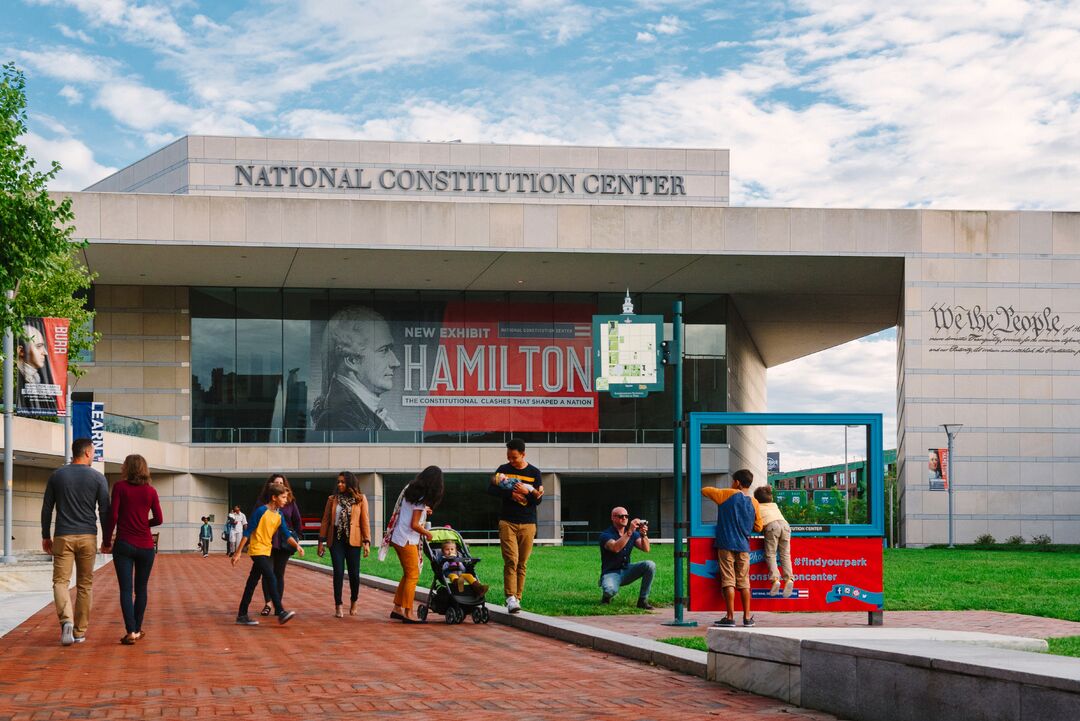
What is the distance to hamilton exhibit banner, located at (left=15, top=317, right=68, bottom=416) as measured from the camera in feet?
97.7

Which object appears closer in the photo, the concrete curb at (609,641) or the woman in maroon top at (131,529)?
the concrete curb at (609,641)

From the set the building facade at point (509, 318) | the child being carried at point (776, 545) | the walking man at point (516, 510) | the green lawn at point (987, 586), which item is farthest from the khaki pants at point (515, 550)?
the building facade at point (509, 318)

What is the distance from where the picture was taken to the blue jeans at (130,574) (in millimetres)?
12266

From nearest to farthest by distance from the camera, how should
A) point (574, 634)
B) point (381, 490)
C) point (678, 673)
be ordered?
point (678, 673) → point (574, 634) → point (381, 490)

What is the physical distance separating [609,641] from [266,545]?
15.2 ft

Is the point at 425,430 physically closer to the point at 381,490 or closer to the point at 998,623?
the point at 381,490

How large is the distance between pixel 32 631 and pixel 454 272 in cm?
3523

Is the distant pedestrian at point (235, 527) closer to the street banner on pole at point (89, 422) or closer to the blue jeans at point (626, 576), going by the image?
the street banner on pole at point (89, 422)

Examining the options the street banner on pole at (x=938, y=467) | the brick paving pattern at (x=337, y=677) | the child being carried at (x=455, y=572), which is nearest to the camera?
the brick paving pattern at (x=337, y=677)

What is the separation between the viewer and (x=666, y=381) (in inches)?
2062

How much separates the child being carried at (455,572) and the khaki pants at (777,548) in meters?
3.17

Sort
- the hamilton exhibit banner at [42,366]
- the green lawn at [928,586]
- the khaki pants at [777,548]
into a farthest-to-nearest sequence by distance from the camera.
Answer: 1. the hamilton exhibit banner at [42,366]
2. the green lawn at [928,586]
3. the khaki pants at [777,548]

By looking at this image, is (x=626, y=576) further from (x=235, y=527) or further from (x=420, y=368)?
(x=420, y=368)

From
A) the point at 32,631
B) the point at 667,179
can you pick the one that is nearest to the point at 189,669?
the point at 32,631
